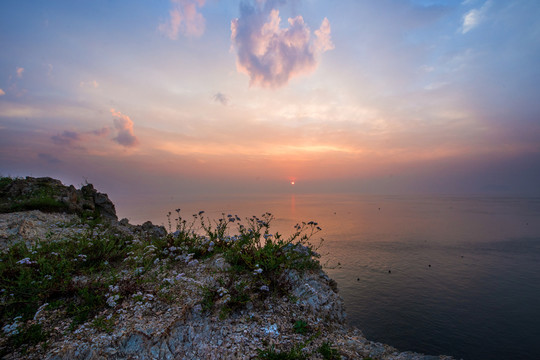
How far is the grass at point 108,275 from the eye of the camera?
6398mm

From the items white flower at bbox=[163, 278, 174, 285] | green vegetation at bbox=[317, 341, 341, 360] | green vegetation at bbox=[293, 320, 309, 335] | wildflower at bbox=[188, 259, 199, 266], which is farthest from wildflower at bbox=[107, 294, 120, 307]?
green vegetation at bbox=[317, 341, 341, 360]

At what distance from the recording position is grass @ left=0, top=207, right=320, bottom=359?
640 centimetres

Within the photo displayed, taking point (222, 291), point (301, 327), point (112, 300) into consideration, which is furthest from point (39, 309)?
point (301, 327)

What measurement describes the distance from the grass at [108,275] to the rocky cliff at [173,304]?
0.03 metres

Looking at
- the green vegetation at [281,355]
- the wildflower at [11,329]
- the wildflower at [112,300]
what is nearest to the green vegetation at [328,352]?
the green vegetation at [281,355]

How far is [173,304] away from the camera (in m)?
6.93

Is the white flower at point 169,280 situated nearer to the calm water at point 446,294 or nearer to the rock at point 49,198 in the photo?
the calm water at point 446,294

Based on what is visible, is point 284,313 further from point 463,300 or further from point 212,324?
point 463,300

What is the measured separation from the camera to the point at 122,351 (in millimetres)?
5492

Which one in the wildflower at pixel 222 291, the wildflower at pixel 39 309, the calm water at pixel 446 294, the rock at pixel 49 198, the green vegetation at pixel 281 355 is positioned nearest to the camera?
the green vegetation at pixel 281 355

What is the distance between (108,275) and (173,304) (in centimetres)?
298

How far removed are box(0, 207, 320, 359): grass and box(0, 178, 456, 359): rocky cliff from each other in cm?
3

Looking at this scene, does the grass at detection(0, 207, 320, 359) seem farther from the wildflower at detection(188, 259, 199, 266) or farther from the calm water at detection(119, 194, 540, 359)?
the calm water at detection(119, 194, 540, 359)

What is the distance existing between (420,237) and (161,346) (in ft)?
180
